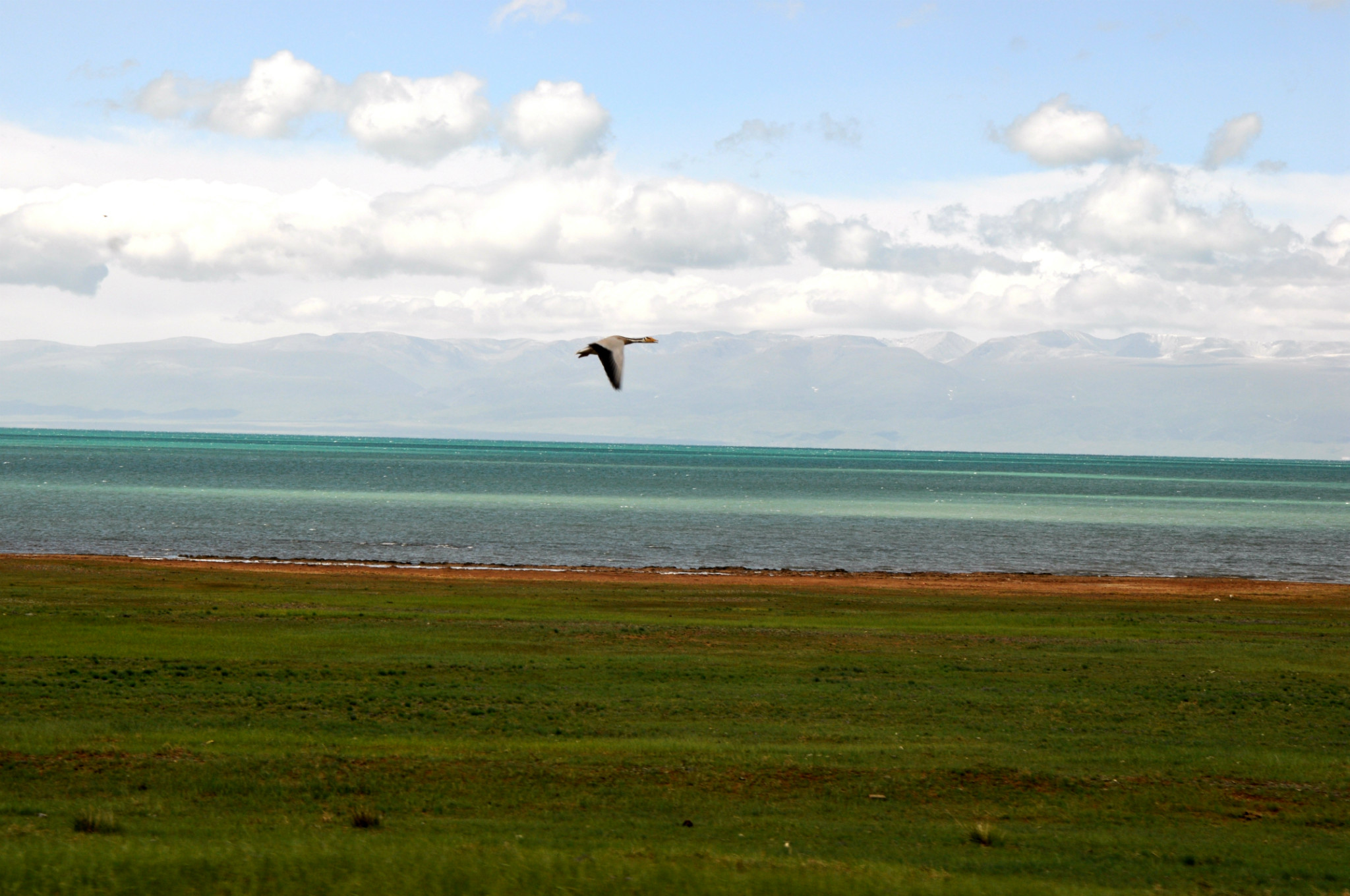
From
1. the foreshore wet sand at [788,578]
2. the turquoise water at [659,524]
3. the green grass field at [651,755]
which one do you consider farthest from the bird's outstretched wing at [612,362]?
the turquoise water at [659,524]

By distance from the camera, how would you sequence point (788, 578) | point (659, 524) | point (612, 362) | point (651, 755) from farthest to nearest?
1. point (659, 524)
2. point (788, 578)
3. point (651, 755)
4. point (612, 362)

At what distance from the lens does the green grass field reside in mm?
9656

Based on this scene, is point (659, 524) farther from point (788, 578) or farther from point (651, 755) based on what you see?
point (651, 755)

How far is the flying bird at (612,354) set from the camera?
13605 mm

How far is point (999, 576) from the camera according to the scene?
5053 cm

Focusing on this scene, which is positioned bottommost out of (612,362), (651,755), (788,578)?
(788,578)

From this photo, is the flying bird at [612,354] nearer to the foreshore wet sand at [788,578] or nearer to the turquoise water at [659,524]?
the foreshore wet sand at [788,578]

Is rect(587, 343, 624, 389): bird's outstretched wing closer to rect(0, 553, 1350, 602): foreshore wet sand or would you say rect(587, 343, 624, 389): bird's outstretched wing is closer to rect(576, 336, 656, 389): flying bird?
rect(576, 336, 656, 389): flying bird

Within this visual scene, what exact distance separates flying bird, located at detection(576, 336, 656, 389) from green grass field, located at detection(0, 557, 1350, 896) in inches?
189

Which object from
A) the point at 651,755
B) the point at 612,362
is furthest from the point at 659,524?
the point at 612,362

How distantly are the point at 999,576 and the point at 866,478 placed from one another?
444ft

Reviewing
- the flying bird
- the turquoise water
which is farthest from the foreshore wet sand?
the flying bird

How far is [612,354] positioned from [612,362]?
155mm

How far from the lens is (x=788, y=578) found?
47375 mm
